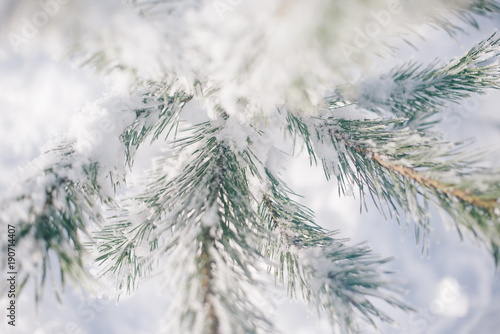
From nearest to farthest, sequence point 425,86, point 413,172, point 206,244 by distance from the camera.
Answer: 1. point 206,244
2. point 413,172
3. point 425,86

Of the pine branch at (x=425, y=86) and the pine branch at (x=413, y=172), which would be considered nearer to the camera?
the pine branch at (x=413, y=172)

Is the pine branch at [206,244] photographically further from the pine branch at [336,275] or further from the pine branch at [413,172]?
the pine branch at [413,172]

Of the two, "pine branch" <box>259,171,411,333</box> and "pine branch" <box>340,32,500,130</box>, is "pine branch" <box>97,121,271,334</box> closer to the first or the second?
"pine branch" <box>259,171,411,333</box>

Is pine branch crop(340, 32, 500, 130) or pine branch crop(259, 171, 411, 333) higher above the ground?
pine branch crop(340, 32, 500, 130)

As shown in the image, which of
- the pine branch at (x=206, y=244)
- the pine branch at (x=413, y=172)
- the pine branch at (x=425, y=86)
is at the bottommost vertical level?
the pine branch at (x=206, y=244)

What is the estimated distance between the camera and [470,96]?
1.31 metres

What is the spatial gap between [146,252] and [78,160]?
454 mm

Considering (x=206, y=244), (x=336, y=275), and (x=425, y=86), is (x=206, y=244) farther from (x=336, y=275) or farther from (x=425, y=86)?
(x=425, y=86)

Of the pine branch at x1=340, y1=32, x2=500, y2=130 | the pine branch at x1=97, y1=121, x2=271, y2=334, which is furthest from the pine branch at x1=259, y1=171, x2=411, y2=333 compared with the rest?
the pine branch at x1=340, y1=32, x2=500, y2=130

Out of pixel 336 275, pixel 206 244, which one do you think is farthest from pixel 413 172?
pixel 206 244

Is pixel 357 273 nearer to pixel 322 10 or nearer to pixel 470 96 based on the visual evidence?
pixel 322 10

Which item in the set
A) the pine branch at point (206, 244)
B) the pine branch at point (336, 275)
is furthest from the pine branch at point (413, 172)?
the pine branch at point (206, 244)

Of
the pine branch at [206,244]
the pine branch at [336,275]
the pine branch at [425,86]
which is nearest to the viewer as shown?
the pine branch at [206,244]

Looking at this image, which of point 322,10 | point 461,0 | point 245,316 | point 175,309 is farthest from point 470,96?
point 175,309
